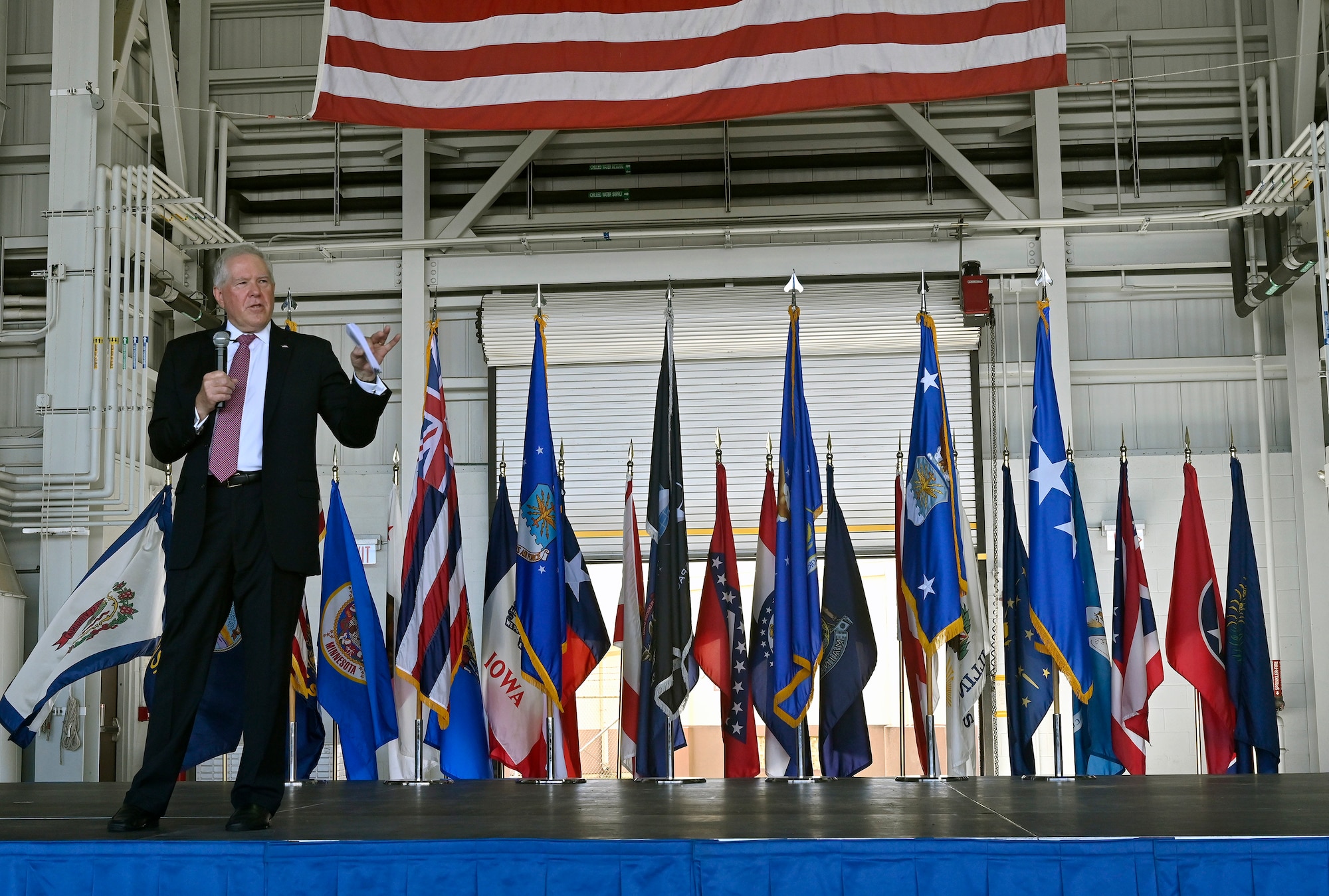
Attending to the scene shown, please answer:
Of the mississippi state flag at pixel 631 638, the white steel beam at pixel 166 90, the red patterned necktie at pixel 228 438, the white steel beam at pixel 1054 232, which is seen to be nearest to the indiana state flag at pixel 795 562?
the mississippi state flag at pixel 631 638

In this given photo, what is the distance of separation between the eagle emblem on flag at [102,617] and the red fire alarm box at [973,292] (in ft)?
15.8

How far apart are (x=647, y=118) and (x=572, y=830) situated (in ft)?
14.4

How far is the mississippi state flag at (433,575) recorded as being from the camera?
526 centimetres

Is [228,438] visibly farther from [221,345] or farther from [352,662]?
[352,662]

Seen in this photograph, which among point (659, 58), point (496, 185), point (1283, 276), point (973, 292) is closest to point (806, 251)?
point (973, 292)

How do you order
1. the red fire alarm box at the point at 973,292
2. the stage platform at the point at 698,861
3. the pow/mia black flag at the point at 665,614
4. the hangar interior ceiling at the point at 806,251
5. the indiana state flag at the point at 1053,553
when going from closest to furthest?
the stage platform at the point at 698,861, the indiana state flag at the point at 1053,553, the pow/mia black flag at the point at 665,614, the red fire alarm box at the point at 973,292, the hangar interior ceiling at the point at 806,251

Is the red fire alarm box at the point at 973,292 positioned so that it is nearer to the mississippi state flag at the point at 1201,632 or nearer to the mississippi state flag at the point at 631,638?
the mississippi state flag at the point at 1201,632

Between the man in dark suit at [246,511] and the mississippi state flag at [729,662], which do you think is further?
the mississippi state flag at [729,662]

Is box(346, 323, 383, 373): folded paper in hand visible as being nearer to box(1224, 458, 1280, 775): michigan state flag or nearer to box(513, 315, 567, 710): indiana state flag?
box(513, 315, 567, 710): indiana state flag

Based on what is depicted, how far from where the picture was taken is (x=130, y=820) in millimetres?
2580

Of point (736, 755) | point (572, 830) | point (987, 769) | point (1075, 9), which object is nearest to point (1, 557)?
point (736, 755)

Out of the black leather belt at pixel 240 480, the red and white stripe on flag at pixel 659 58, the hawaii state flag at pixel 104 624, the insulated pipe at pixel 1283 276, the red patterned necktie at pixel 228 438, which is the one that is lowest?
the hawaii state flag at pixel 104 624

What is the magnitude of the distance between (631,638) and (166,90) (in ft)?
15.1

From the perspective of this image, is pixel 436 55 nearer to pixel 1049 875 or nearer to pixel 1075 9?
pixel 1075 9
